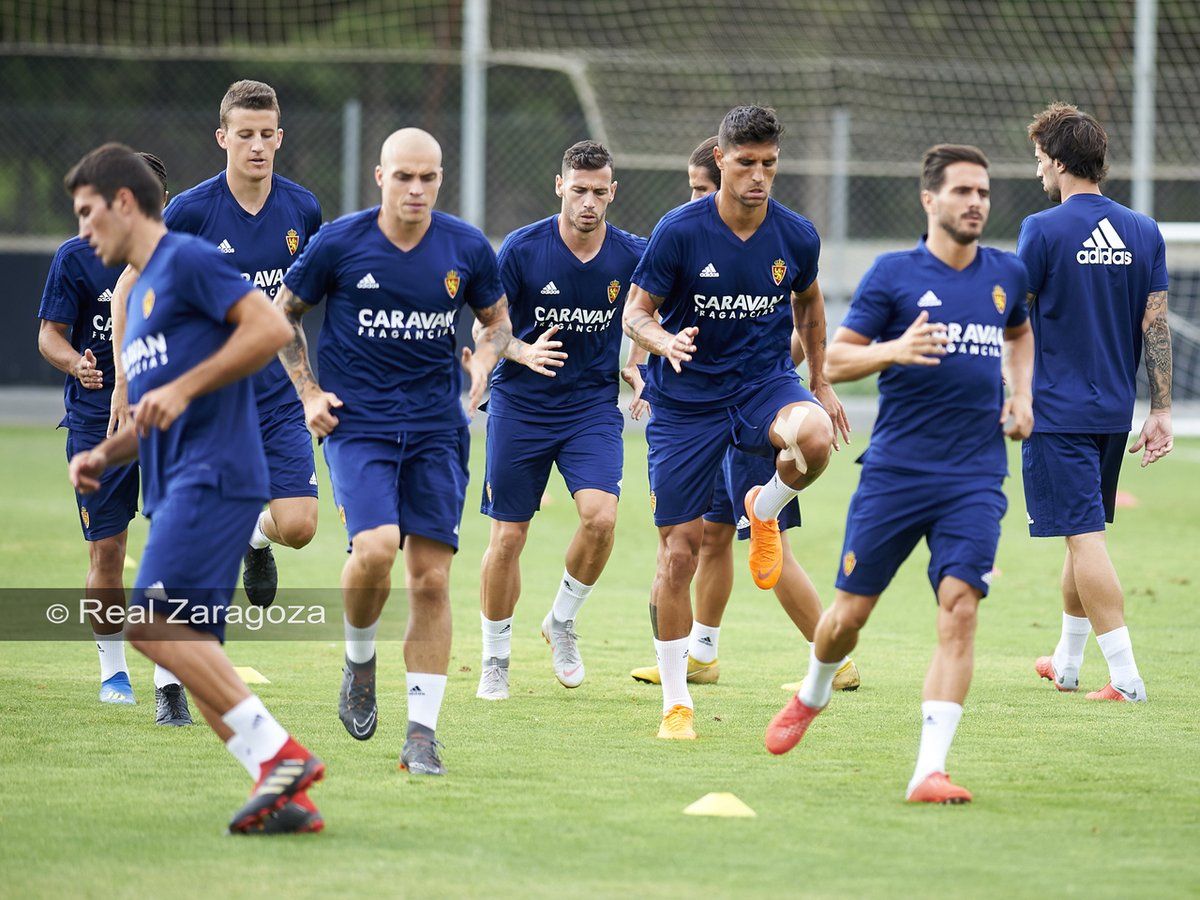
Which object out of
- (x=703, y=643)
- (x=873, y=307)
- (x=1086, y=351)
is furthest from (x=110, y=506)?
(x=1086, y=351)

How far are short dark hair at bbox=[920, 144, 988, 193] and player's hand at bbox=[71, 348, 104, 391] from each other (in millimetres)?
3757

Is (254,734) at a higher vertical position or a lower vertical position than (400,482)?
lower

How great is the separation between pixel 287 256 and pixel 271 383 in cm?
59

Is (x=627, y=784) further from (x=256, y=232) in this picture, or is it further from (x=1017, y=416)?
(x=256, y=232)

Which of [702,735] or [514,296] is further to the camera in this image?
[514,296]

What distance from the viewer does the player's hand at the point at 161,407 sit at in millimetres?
4949

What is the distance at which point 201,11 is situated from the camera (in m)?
28.2

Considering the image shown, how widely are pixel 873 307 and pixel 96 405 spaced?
3.66 metres

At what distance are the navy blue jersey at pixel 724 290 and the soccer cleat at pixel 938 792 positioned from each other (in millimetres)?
2165

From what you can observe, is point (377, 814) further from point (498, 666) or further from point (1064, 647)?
point (1064, 647)

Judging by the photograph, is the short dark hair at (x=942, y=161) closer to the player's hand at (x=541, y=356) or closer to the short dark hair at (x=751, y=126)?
the short dark hair at (x=751, y=126)

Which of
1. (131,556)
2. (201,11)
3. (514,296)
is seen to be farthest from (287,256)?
(201,11)

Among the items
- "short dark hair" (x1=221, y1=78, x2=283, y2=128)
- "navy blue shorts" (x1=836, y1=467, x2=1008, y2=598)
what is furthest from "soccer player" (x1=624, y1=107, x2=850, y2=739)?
"short dark hair" (x1=221, y1=78, x2=283, y2=128)

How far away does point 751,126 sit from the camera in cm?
671
